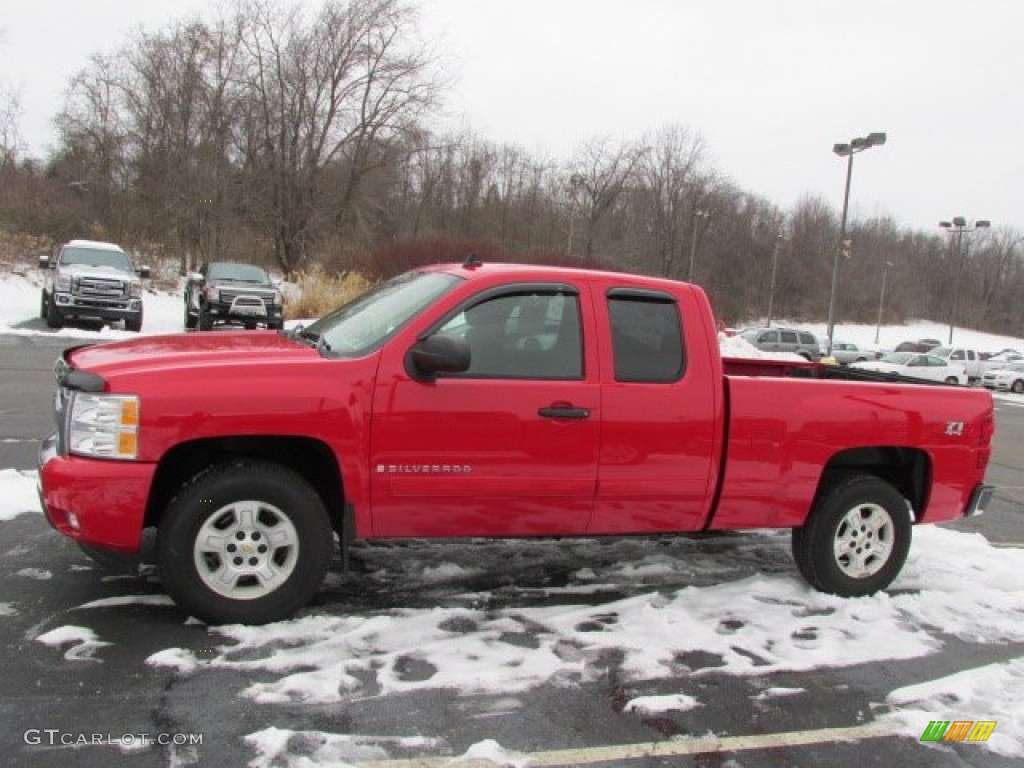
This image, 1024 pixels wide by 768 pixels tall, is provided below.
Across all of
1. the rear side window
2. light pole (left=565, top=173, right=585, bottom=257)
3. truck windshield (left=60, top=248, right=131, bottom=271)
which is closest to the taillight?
the rear side window

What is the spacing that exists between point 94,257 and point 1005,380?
117 feet

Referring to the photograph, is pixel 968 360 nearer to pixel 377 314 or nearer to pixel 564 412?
pixel 564 412

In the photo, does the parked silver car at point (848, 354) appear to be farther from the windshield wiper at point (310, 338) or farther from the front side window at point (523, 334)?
the windshield wiper at point (310, 338)

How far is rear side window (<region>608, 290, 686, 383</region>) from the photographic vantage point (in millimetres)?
4469

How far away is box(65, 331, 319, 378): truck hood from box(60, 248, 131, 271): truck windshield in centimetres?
1697

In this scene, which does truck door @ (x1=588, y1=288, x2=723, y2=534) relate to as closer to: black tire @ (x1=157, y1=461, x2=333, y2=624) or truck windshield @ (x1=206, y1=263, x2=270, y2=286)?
black tire @ (x1=157, y1=461, x2=333, y2=624)

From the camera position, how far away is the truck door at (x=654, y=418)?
439cm

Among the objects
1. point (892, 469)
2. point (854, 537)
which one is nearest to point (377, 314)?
point (854, 537)

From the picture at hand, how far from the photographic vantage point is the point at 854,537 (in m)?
5.04

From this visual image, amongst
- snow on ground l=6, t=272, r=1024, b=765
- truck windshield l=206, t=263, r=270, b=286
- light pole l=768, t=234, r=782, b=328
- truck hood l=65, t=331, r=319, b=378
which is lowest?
snow on ground l=6, t=272, r=1024, b=765

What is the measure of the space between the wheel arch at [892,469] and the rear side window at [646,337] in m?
1.26

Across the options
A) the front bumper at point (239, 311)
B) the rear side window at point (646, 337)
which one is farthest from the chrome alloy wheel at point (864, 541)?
the front bumper at point (239, 311)

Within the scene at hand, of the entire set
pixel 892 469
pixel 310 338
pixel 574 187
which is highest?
pixel 574 187

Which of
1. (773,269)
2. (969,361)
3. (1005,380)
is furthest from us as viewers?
(773,269)
